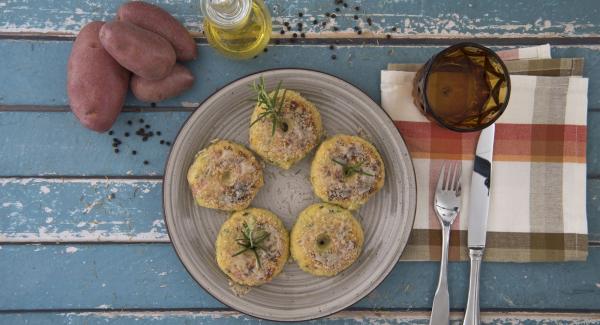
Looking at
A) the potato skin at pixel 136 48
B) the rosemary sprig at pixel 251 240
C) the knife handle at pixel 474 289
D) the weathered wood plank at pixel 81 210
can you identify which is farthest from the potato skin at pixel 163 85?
the knife handle at pixel 474 289

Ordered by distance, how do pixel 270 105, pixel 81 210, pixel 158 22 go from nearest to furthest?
pixel 270 105 < pixel 158 22 < pixel 81 210

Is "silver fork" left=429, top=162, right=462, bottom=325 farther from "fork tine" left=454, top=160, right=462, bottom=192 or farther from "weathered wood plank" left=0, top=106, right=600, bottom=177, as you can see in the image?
"weathered wood plank" left=0, top=106, right=600, bottom=177

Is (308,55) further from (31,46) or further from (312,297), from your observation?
(31,46)

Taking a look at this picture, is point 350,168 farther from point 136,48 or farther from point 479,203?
point 136,48

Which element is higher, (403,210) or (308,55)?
(308,55)

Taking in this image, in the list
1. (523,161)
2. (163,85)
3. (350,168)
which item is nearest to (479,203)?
(523,161)

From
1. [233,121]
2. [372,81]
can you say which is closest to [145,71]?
[233,121]
